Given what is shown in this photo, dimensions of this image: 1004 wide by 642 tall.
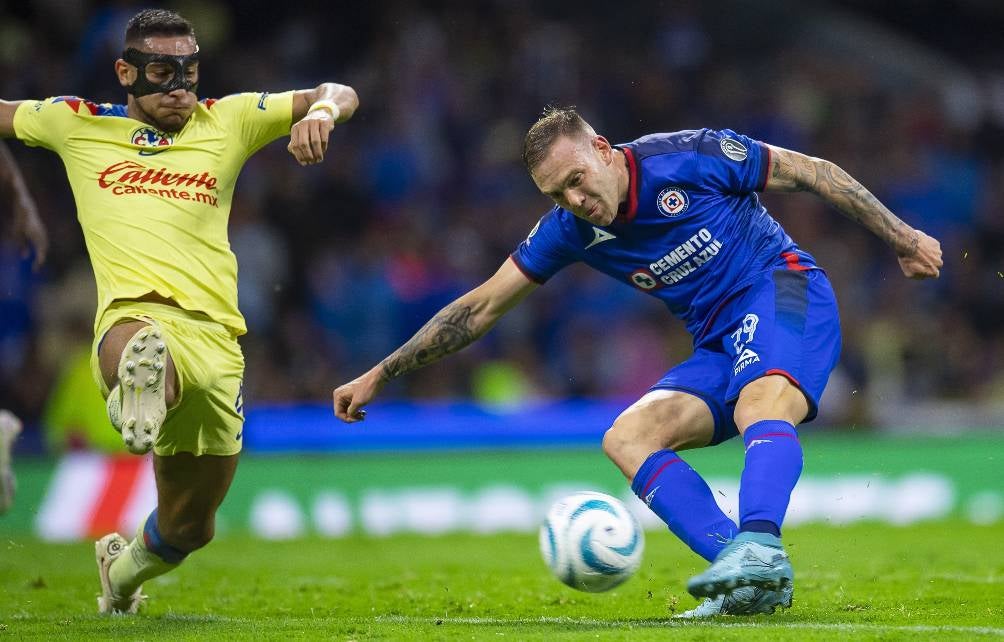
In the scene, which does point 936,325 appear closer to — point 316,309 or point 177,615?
point 316,309

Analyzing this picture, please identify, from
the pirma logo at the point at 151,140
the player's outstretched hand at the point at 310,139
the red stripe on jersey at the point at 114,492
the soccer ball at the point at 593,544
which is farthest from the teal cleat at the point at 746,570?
the red stripe on jersey at the point at 114,492

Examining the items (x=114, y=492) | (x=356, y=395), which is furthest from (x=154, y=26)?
(x=114, y=492)

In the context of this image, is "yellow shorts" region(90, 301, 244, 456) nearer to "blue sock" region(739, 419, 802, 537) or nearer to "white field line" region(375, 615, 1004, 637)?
"white field line" region(375, 615, 1004, 637)

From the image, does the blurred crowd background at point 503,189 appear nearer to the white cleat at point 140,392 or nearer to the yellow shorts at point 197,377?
the yellow shorts at point 197,377

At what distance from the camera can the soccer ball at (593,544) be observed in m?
5.37

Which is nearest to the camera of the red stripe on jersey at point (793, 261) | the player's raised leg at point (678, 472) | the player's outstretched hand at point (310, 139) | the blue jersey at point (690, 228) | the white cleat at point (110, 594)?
the player's raised leg at point (678, 472)

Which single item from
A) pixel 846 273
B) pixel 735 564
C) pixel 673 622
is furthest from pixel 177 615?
pixel 846 273

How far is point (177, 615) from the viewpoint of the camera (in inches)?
250

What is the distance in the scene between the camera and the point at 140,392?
5379 mm

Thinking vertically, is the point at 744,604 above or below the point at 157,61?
below

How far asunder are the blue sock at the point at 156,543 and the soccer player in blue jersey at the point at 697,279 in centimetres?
100

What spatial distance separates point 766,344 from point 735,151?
0.87 m

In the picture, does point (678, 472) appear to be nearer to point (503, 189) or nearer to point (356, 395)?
point (356, 395)

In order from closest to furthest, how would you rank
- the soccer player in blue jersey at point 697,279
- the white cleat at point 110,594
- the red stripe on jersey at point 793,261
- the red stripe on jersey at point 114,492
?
the soccer player in blue jersey at point 697,279 → the red stripe on jersey at point 793,261 → the white cleat at point 110,594 → the red stripe on jersey at point 114,492
